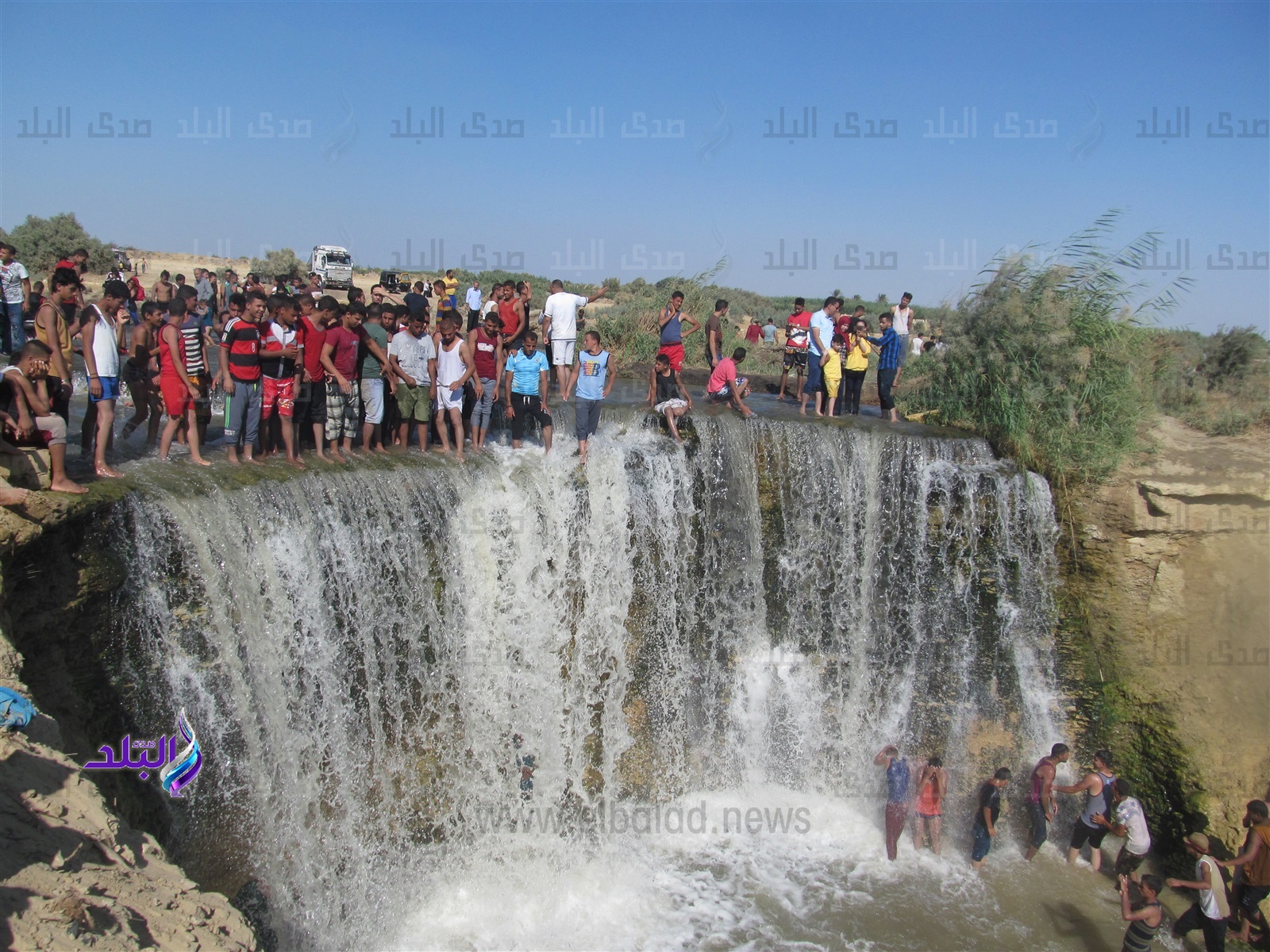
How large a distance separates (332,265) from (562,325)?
17414 mm

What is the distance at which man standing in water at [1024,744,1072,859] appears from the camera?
851 centimetres

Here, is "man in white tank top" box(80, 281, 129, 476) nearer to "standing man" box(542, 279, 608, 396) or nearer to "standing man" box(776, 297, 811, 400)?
"standing man" box(542, 279, 608, 396)

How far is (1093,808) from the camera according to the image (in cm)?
845

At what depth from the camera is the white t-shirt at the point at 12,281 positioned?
9.76 metres

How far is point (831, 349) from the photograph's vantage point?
10.7 meters

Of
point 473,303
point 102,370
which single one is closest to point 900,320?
point 473,303

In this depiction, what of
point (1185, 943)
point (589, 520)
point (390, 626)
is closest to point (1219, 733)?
point (1185, 943)

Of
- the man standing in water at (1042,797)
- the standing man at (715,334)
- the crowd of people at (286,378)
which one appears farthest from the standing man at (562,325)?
the man standing in water at (1042,797)

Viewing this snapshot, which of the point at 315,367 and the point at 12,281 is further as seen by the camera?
the point at 12,281

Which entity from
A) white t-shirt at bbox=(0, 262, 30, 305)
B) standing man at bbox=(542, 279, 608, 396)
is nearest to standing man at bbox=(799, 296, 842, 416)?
standing man at bbox=(542, 279, 608, 396)

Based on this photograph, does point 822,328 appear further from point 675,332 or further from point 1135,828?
point 1135,828

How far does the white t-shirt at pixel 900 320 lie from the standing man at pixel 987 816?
5.64m

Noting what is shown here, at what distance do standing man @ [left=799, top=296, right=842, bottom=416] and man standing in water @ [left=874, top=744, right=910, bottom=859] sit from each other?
4.20 meters

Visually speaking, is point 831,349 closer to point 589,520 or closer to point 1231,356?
point 589,520
